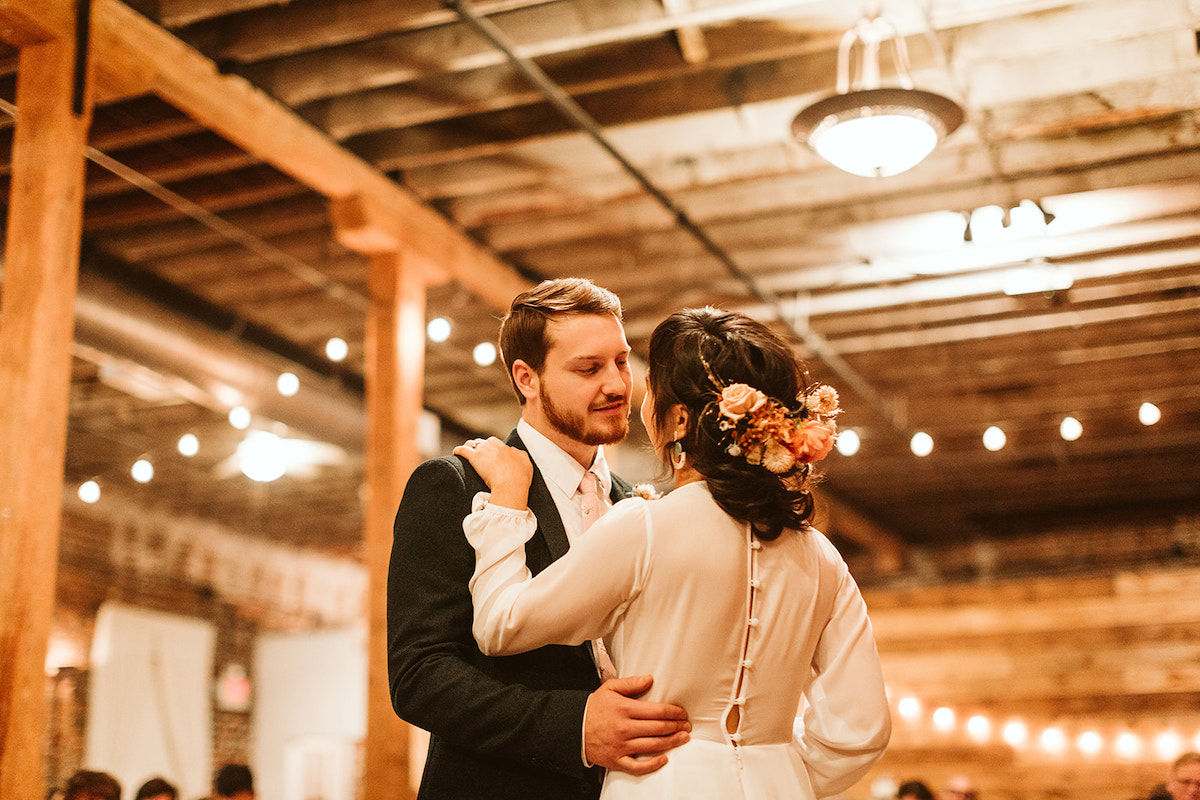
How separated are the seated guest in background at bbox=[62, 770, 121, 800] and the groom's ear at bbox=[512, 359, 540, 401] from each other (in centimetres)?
411

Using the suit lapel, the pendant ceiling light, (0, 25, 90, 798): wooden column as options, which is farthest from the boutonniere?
the pendant ceiling light

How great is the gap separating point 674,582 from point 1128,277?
23.9 ft

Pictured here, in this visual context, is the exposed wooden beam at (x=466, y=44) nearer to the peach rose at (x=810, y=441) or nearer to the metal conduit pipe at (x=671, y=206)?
the metal conduit pipe at (x=671, y=206)

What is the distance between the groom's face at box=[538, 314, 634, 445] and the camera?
228 cm

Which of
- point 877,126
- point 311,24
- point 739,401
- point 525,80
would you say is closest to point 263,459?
point 525,80

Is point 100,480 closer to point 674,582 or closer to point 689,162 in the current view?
point 689,162

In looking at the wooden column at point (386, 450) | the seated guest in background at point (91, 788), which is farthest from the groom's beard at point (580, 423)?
the seated guest in background at point (91, 788)

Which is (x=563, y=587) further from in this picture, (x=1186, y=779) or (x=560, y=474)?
(x=1186, y=779)

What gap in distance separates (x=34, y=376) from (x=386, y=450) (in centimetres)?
Answer: 253

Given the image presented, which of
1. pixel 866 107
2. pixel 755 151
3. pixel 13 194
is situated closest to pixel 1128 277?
pixel 755 151

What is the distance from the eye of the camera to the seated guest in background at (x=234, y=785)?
6438 millimetres

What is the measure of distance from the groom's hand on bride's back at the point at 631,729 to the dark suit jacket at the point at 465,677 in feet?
0.11

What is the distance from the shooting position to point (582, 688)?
2.11m

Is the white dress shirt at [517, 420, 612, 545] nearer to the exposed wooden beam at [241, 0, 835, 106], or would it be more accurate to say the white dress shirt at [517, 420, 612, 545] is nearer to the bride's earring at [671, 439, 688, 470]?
the bride's earring at [671, 439, 688, 470]
